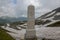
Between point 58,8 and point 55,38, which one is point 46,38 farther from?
point 58,8

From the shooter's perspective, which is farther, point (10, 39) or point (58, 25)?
point (58, 25)

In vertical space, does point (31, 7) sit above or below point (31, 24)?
above

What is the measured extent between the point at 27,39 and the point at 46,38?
155 cm

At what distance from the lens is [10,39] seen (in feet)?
52.3

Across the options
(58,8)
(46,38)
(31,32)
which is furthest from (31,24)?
(58,8)

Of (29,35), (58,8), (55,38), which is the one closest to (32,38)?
(29,35)

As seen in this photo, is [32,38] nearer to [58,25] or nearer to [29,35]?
[29,35]

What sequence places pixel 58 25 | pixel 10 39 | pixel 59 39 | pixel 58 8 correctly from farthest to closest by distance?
pixel 58 8, pixel 58 25, pixel 10 39, pixel 59 39

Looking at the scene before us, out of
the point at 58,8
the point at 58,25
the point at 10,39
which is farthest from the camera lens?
the point at 58,8

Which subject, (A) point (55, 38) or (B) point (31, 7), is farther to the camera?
(B) point (31, 7)

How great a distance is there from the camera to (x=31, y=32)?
15797mm

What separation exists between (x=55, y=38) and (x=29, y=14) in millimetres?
3026

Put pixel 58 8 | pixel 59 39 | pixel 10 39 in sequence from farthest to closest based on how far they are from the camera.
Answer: pixel 58 8
pixel 10 39
pixel 59 39

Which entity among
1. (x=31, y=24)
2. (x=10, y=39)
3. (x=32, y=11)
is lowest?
(x=10, y=39)
